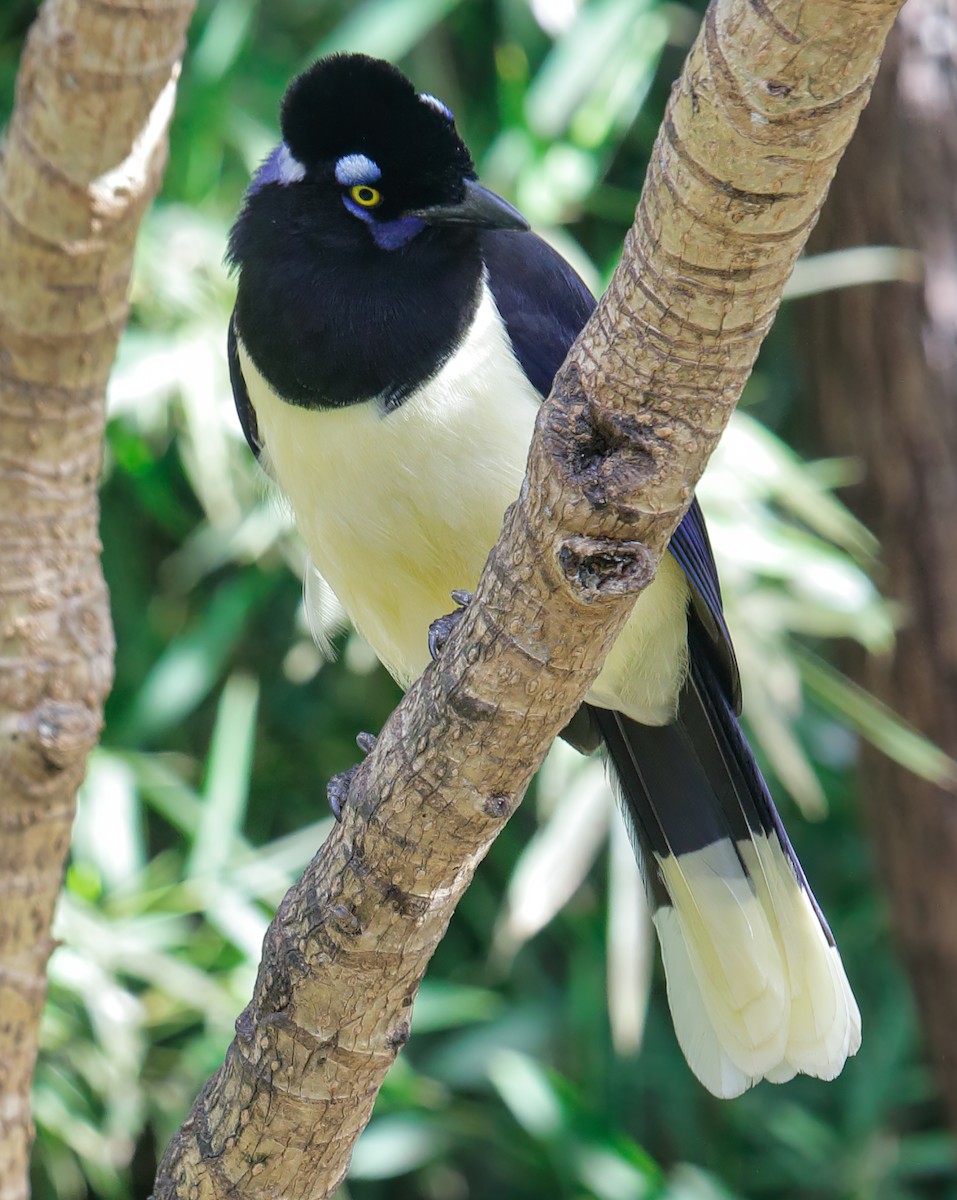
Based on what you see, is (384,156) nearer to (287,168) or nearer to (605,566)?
(287,168)

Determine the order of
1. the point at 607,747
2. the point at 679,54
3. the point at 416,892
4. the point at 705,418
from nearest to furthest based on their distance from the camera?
the point at 705,418 → the point at 416,892 → the point at 607,747 → the point at 679,54

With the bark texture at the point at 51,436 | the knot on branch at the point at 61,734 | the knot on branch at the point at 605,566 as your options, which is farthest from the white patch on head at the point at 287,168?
the knot on branch at the point at 605,566

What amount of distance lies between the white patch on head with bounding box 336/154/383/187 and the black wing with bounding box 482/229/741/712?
16 centimetres

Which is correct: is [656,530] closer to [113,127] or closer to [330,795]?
[330,795]

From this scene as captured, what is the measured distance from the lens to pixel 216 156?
2998 mm

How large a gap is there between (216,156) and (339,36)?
34 centimetres

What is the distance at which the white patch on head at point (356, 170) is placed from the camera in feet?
6.40

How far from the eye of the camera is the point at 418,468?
182cm

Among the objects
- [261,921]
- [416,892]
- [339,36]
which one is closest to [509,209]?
[416,892]

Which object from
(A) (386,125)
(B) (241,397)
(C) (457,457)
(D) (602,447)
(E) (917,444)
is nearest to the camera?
(D) (602,447)

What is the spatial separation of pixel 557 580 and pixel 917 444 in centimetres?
211

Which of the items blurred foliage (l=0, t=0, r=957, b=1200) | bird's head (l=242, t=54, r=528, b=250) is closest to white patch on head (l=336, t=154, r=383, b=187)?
bird's head (l=242, t=54, r=528, b=250)

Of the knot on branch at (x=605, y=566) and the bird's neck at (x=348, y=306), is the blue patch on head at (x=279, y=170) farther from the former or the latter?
the knot on branch at (x=605, y=566)

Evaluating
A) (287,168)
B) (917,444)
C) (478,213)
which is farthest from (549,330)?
(917,444)
